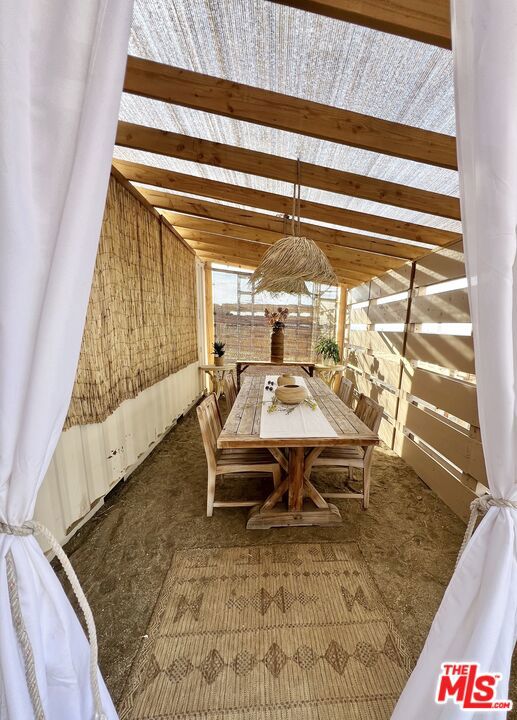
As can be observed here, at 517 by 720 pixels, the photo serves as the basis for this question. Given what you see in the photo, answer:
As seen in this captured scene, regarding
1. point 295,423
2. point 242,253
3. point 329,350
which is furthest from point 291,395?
point 329,350

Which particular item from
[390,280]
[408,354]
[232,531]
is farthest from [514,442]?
[390,280]

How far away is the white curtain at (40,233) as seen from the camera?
1.91 feet

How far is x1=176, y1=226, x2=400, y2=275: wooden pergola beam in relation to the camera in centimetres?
326

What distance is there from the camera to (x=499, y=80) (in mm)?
595

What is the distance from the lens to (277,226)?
9.41 ft

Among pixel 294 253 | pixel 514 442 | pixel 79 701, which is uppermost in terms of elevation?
pixel 294 253

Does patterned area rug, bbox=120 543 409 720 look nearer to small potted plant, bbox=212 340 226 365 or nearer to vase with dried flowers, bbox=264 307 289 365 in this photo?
vase with dried flowers, bbox=264 307 289 365

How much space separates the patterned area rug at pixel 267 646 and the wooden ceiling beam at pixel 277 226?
2.74 meters

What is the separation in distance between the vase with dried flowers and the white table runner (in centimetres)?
185

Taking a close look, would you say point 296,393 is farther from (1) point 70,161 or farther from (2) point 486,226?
(1) point 70,161

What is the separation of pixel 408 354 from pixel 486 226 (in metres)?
2.42

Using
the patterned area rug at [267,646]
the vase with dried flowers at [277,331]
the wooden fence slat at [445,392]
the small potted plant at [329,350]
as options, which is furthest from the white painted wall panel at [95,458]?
the small potted plant at [329,350]

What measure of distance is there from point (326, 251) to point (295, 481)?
106 inches

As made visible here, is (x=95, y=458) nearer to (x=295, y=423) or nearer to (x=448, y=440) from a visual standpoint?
(x=295, y=423)
